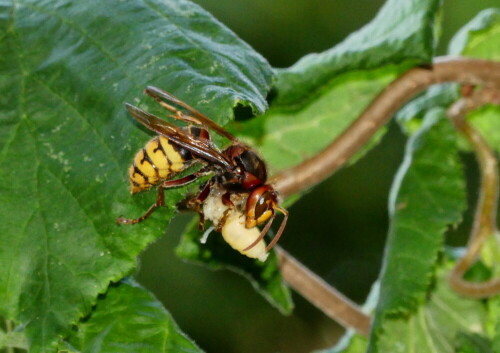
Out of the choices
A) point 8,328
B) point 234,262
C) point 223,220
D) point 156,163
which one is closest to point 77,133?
point 156,163

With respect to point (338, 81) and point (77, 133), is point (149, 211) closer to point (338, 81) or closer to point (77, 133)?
point (77, 133)

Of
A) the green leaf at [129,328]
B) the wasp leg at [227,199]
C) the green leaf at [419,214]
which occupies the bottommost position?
the green leaf at [419,214]

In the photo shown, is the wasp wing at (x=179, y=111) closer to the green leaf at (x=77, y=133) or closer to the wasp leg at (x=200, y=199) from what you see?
the green leaf at (x=77, y=133)

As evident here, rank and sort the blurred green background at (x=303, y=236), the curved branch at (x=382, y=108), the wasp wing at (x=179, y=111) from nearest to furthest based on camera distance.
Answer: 1. the wasp wing at (x=179, y=111)
2. the curved branch at (x=382, y=108)
3. the blurred green background at (x=303, y=236)

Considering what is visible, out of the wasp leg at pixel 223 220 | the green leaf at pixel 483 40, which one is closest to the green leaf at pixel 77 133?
the wasp leg at pixel 223 220

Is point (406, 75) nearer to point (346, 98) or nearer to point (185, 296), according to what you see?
point (346, 98)
